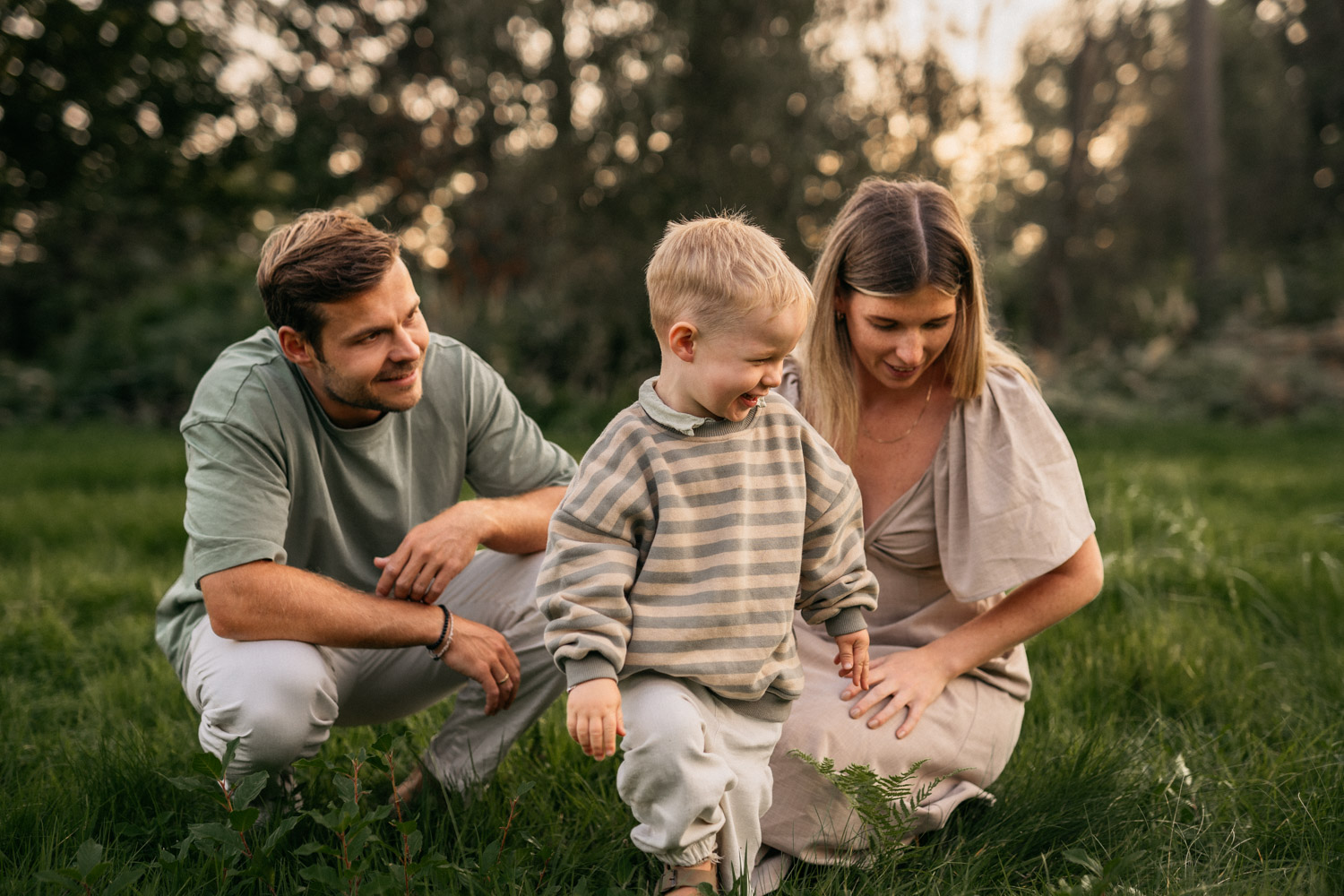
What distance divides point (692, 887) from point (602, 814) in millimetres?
478

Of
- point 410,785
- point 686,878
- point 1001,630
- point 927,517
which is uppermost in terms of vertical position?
point 927,517

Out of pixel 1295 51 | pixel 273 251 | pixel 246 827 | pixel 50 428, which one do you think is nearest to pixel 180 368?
pixel 50 428

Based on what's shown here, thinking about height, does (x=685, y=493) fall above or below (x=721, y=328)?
below

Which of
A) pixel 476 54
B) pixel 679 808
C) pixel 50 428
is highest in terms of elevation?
pixel 476 54

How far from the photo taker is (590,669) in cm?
178

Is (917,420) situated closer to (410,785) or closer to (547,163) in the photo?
(410,785)

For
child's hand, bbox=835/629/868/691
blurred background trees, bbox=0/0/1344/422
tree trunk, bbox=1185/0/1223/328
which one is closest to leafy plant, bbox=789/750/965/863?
child's hand, bbox=835/629/868/691

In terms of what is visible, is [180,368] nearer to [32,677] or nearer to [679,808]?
[32,677]

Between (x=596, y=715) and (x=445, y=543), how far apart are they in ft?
2.68

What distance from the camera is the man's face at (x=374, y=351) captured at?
233 cm

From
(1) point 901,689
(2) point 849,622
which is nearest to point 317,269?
(2) point 849,622

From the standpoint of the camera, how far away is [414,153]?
11672 millimetres

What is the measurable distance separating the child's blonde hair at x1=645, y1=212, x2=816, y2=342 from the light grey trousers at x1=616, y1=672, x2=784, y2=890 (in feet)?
2.19

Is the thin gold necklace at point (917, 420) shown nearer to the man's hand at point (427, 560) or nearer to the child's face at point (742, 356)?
the child's face at point (742, 356)
